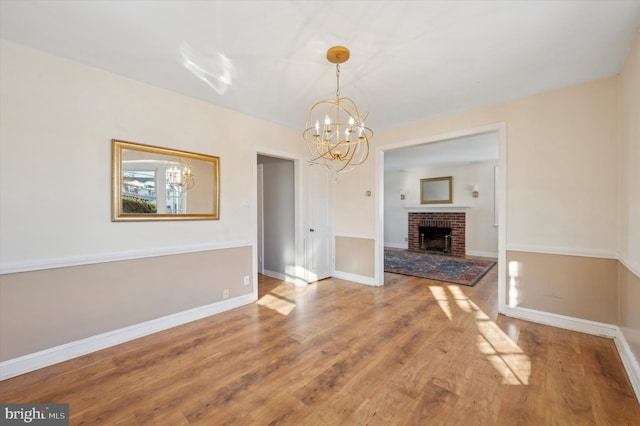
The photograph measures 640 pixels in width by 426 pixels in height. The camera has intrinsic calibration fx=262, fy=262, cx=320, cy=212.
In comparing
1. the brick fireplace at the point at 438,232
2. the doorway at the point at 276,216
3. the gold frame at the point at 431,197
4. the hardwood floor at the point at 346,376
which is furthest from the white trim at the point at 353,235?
the gold frame at the point at 431,197

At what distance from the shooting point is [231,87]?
2770 millimetres

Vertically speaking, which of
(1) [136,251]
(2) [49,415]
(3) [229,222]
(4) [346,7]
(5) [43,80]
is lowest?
(2) [49,415]

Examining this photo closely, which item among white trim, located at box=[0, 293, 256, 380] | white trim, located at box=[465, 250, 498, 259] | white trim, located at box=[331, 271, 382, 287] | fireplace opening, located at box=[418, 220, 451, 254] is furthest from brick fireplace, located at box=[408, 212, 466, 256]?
white trim, located at box=[0, 293, 256, 380]

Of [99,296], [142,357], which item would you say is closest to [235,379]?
[142,357]

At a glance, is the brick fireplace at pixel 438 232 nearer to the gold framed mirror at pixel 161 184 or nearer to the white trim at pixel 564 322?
the white trim at pixel 564 322

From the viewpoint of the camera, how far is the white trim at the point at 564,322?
2.55m

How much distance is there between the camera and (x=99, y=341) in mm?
2373

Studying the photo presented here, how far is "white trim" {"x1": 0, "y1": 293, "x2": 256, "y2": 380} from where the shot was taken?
2.02 metres

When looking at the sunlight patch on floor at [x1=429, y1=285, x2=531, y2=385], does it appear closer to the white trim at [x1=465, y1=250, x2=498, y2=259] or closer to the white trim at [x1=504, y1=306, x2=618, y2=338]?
the white trim at [x1=504, y1=306, x2=618, y2=338]

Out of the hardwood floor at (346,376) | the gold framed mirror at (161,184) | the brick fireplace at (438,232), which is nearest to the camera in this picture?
the hardwood floor at (346,376)

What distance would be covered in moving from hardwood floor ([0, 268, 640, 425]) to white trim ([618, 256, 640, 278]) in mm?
767

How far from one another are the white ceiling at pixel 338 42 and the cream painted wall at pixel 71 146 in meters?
0.18

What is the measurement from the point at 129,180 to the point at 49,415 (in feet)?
6.00

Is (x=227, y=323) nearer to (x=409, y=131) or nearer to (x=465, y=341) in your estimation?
(x=465, y=341)
